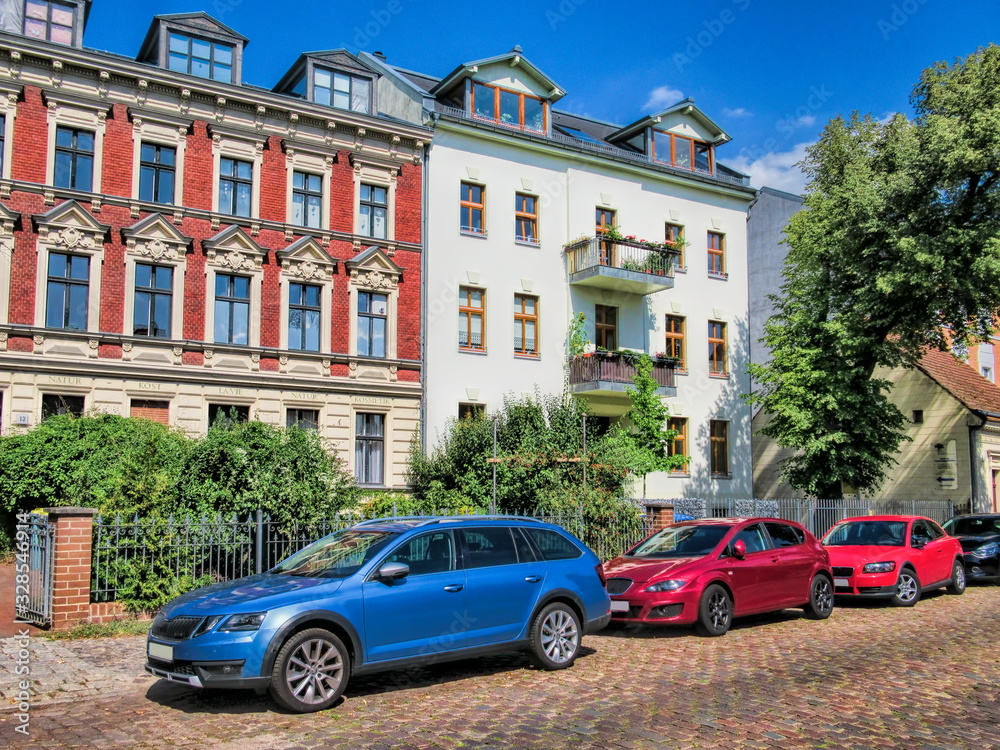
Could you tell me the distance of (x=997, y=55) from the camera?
24828 mm

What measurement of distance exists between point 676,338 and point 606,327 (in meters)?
3.01

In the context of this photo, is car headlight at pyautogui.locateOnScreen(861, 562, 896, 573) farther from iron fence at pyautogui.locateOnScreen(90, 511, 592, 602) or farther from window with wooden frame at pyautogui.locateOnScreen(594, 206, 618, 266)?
window with wooden frame at pyautogui.locateOnScreen(594, 206, 618, 266)

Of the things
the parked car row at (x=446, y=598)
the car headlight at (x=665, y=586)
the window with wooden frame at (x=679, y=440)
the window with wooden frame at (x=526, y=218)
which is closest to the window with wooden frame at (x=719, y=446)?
the window with wooden frame at (x=679, y=440)

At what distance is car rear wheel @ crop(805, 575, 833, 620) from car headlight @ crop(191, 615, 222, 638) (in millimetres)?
9597

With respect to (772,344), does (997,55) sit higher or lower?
higher

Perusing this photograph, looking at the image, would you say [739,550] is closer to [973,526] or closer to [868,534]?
[868,534]

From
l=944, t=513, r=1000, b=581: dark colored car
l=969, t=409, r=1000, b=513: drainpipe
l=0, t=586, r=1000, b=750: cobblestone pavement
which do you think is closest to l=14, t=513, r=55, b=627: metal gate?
l=0, t=586, r=1000, b=750: cobblestone pavement

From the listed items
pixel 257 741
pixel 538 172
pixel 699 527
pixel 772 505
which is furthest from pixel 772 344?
pixel 257 741

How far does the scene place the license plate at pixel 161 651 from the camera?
7.99 metres

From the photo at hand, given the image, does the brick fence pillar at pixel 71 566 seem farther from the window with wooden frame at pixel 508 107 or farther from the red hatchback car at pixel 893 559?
the window with wooden frame at pixel 508 107

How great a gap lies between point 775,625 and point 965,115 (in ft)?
60.8

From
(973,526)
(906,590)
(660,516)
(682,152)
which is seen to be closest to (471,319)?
(660,516)

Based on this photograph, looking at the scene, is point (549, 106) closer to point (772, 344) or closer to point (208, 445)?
point (772, 344)

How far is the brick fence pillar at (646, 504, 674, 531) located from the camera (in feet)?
62.4
